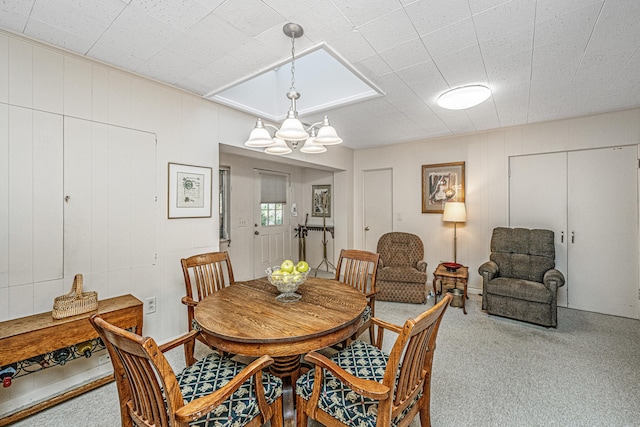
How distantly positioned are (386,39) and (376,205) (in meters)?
3.68

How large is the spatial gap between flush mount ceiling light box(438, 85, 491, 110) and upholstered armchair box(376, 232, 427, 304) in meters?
2.23

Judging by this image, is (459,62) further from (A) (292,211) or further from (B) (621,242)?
(A) (292,211)

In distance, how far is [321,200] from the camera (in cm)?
595

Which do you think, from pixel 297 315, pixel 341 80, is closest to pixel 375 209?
pixel 341 80

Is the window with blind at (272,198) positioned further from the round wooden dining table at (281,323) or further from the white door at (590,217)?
the white door at (590,217)

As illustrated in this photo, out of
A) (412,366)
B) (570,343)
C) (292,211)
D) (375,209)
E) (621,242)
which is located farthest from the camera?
(292,211)

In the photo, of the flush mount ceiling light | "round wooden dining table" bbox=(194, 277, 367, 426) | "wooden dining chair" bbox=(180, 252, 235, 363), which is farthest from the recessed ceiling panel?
"round wooden dining table" bbox=(194, 277, 367, 426)

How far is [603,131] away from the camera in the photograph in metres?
3.50

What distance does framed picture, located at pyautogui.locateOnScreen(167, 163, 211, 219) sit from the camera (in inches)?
107

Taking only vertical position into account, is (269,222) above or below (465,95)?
below

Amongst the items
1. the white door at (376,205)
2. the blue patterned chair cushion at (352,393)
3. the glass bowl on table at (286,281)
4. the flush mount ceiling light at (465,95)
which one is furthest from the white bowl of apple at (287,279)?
the white door at (376,205)

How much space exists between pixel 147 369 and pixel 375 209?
477 cm

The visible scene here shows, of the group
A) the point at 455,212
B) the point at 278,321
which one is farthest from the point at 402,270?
the point at 278,321

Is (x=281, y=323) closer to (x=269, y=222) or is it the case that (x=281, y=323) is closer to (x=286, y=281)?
(x=286, y=281)
